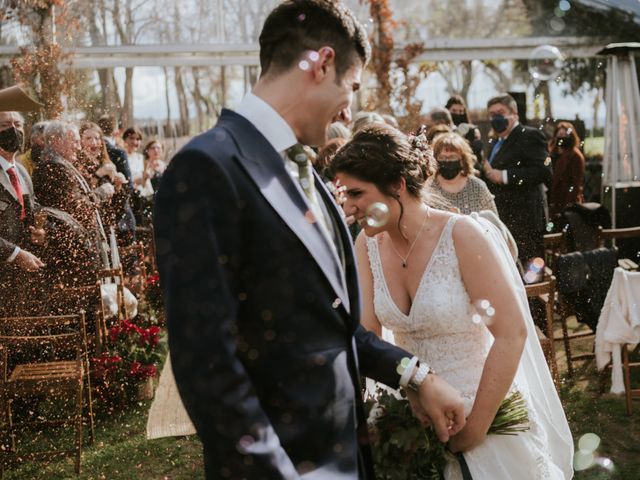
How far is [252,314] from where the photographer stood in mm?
1238

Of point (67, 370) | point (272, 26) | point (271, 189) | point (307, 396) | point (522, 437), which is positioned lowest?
point (67, 370)

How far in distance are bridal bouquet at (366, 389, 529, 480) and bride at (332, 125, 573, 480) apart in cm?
14

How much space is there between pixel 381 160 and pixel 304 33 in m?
0.88

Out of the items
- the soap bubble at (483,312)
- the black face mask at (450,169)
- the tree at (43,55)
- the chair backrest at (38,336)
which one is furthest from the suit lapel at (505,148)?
the tree at (43,55)

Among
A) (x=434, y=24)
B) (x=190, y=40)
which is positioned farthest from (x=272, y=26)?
(x=434, y=24)

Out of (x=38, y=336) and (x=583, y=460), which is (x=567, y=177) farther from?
(x=38, y=336)

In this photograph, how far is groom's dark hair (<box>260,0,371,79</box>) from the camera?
1.36 m

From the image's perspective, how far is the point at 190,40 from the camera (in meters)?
11.3

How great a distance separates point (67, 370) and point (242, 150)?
371 centimetres

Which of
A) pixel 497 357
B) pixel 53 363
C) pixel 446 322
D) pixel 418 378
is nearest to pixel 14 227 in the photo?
pixel 53 363

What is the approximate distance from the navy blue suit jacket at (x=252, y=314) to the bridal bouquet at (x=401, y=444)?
1.62ft

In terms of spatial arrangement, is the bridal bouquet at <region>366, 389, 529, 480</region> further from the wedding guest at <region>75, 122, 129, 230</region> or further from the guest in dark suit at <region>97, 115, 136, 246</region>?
the guest in dark suit at <region>97, 115, 136, 246</region>

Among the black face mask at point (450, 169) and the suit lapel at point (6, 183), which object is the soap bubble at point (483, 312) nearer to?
the black face mask at point (450, 169)

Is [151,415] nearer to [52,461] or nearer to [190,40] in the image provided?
[52,461]
